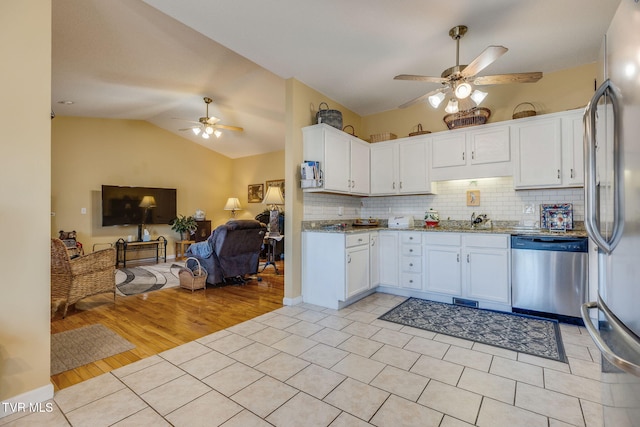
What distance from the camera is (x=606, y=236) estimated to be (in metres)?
1.13

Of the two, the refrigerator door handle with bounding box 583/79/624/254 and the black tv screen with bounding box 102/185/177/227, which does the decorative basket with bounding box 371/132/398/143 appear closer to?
the refrigerator door handle with bounding box 583/79/624/254

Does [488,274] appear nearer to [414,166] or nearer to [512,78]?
[414,166]

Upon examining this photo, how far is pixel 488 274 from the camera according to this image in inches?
132

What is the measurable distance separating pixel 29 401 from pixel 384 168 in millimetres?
4152

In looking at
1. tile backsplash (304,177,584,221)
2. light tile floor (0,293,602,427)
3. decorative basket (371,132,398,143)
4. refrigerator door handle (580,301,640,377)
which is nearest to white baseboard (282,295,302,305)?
light tile floor (0,293,602,427)

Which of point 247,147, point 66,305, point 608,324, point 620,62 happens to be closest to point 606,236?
point 608,324

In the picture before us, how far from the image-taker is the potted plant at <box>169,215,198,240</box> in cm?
703

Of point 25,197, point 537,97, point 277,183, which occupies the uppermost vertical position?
point 537,97

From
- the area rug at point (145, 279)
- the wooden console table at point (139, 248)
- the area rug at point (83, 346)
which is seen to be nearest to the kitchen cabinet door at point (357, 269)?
the area rug at point (83, 346)

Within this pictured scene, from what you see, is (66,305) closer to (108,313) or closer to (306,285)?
(108,313)

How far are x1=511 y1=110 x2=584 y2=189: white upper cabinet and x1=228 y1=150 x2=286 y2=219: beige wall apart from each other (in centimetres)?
541

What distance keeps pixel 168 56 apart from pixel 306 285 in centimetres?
336

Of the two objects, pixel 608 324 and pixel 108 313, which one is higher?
pixel 608 324

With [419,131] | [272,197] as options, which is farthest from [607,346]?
[272,197]
